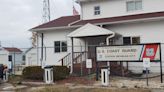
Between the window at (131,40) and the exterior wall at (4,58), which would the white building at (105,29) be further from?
the exterior wall at (4,58)

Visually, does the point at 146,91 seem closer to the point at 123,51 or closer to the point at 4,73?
the point at 123,51

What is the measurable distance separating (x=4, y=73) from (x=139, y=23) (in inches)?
413

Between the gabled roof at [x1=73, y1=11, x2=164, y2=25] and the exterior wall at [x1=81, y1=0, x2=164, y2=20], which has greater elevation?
the exterior wall at [x1=81, y1=0, x2=164, y2=20]

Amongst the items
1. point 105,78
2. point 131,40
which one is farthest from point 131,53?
point 131,40

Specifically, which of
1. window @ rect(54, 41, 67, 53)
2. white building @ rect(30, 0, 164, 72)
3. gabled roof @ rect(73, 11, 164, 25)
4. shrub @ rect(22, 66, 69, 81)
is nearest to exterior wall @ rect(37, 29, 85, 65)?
white building @ rect(30, 0, 164, 72)

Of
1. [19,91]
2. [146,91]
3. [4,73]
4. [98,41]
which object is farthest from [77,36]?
[146,91]

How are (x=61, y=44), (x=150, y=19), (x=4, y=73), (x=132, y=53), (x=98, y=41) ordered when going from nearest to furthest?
(x=132, y=53) → (x=4, y=73) → (x=150, y=19) → (x=98, y=41) → (x=61, y=44)

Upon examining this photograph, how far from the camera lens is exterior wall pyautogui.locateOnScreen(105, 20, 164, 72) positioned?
75.4 ft

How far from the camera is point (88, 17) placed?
27.9 m

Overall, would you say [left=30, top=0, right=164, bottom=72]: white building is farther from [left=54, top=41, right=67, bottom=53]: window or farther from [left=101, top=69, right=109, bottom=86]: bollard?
[left=101, top=69, right=109, bottom=86]: bollard

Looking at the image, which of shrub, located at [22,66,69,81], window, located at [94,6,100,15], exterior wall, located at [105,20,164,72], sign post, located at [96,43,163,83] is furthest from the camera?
window, located at [94,6,100,15]

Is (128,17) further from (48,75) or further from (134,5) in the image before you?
(48,75)

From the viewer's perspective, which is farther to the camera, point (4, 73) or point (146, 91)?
point (4, 73)

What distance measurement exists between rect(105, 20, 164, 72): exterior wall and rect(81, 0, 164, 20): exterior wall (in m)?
2.00
